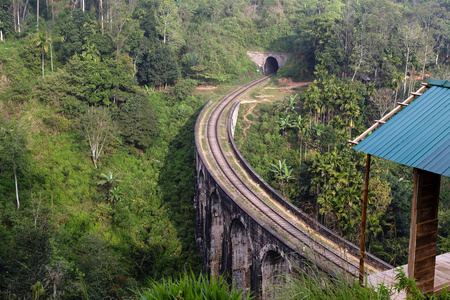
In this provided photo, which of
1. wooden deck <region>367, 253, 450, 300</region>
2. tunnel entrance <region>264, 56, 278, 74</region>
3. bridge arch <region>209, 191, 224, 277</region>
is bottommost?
bridge arch <region>209, 191, 224, 277</region>

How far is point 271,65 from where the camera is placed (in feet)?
236

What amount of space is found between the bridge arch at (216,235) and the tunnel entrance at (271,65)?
4371 centimetres

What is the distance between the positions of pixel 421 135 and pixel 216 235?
76.9ft

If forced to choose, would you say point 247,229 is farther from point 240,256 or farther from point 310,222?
point 310,222

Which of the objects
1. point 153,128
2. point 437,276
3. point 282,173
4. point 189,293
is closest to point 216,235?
point 282,173

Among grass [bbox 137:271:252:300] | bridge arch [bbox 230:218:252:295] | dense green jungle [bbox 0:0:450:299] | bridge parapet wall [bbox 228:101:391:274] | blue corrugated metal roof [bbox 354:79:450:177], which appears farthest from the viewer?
dense green jungle [bbox 0:0:450:299]

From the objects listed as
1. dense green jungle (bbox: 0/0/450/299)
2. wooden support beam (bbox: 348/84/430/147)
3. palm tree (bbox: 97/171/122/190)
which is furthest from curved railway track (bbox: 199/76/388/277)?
palm tree (bbox: 97/171/122/190)

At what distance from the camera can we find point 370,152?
10.6 meters

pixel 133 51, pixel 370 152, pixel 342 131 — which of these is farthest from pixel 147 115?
pixel 370 152

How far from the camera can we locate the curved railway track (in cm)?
2044

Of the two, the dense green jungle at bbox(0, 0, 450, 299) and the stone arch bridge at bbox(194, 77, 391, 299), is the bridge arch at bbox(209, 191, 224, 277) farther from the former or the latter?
the dense green jungle at bbox(0, 0, 450, 299)

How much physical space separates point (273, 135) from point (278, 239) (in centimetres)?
2662

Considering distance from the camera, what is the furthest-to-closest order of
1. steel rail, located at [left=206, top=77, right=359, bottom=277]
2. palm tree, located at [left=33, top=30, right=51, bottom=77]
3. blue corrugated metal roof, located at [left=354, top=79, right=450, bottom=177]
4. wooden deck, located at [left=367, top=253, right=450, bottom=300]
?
palm tree, located at [left=33, top=30, right=51, bottom=77], steel rail, located at [left=206, top=77, right=359, bottom=277], wooden deck, located at [left=367, top=253, right=450, bottom=300], blue corrugated metal roof, located at [left=354, top=79, right=450, bottom=177]

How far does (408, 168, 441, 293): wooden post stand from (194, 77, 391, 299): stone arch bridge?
21.8ft
